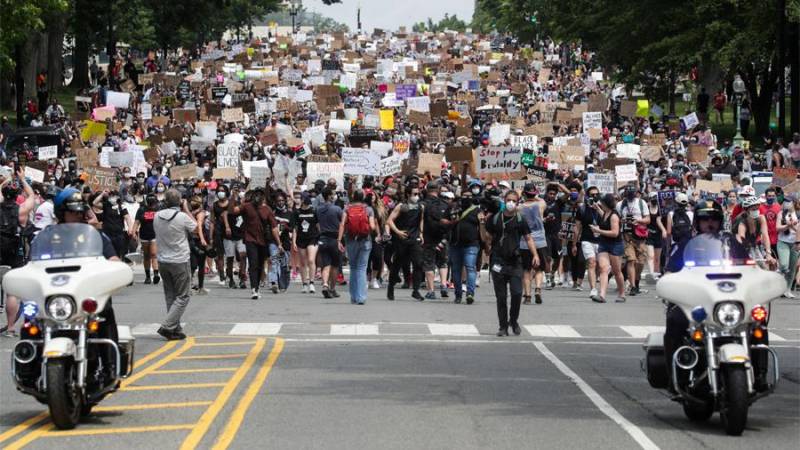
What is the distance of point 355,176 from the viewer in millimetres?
39219

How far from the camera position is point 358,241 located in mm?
25016

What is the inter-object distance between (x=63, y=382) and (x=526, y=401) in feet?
12.8

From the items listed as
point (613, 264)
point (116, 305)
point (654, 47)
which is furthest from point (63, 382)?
point (654, 47)

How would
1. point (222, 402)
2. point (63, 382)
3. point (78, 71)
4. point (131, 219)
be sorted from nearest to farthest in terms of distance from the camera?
point (63, 382), point (222, 402), point (131, 219), point (78, 71)

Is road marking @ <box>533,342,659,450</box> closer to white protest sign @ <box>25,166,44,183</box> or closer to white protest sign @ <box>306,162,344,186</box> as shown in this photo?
white protest sign @ <box>25,166,44,183</box>

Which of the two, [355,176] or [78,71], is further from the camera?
[78,71]

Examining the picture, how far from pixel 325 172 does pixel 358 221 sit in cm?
1380

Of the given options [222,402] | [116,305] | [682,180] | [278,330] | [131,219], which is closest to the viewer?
[222,402]

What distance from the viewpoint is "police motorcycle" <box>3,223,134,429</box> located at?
40.0 feet

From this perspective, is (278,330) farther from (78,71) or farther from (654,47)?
(78,71)

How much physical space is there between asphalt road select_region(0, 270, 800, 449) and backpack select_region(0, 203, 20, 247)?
1.89m

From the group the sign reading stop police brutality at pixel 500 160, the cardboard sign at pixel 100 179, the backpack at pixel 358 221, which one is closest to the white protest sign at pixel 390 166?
the sign reading stop police brutality at pixel 500 160

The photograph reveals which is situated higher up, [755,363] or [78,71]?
[78,71]

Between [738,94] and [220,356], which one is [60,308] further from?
[738,94]
